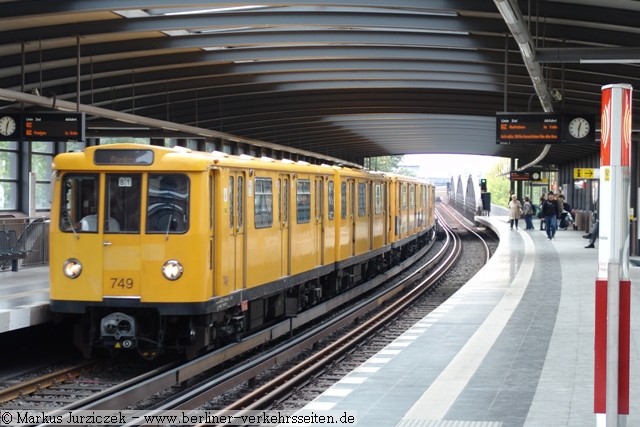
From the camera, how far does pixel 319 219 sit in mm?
17234

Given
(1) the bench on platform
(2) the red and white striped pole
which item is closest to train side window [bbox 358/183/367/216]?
(1) the bench on platform

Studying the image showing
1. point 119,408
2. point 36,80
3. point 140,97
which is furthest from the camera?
point 140,97

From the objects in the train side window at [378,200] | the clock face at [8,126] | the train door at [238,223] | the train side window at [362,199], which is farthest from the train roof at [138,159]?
the train side window at [378,200]

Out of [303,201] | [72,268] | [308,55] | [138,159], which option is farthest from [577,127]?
[72,268]

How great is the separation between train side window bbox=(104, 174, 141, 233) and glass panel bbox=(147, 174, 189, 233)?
6.8 inches

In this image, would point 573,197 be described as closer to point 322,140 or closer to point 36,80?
point 322,140

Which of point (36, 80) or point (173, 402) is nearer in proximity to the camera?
point (173, 402)

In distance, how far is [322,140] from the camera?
4366cm

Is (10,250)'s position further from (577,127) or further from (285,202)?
(577,127)

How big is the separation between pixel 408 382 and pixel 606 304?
179 inches

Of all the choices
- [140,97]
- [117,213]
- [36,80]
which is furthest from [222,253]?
[140,97]

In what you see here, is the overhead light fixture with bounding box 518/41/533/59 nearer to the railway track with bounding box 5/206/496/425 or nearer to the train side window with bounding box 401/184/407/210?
the railway track with bounding box 5/206/496/425

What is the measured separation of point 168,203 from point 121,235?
705 mm

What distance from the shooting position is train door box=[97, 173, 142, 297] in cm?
1172
